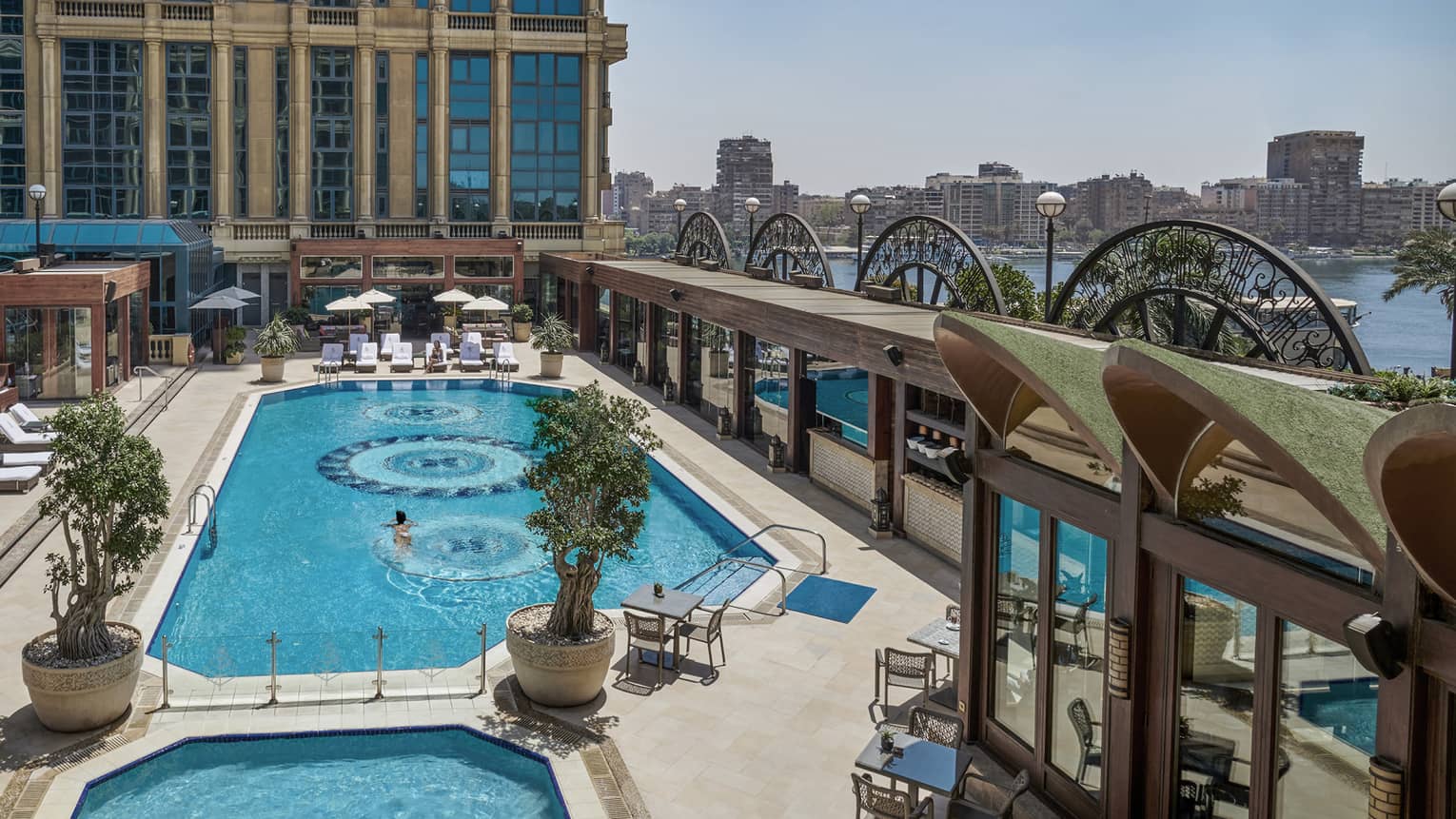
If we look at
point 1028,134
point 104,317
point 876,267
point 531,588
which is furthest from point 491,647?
point 1028,134

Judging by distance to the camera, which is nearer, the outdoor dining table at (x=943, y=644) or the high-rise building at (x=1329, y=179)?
the outdoor dining table at (x=943, y=644)

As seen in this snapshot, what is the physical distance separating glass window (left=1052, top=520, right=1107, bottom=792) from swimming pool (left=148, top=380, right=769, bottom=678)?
620 cm

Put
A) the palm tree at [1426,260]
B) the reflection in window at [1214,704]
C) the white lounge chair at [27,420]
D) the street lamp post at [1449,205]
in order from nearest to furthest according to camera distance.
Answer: the reflection in window at [1214,704]
the street lamp post at [1449,205]
the white lounge chair at [27,420]
the palm tree at [1426,260]

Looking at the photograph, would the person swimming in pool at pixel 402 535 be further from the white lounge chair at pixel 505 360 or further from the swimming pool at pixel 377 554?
the white lounge chair at pixel 505 360

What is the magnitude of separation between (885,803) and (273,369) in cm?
2866

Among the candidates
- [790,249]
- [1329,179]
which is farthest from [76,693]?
[1329,179]

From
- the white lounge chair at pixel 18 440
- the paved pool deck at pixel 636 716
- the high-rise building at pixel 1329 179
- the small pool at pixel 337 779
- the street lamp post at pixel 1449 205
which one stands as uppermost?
the high-rise building at pixel 1329 179

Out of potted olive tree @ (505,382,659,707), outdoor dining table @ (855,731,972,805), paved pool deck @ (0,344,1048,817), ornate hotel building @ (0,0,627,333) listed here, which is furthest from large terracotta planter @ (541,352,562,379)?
outdoor dining table @ (855,731,972,805)

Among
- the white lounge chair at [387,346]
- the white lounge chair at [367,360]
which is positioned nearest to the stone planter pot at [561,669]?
the white lounge chair at [367,360]

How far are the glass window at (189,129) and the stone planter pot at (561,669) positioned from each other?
4272 centimetres

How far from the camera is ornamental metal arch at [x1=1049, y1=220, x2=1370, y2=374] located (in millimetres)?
12508

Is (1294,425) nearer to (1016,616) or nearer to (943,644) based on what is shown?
(1016,616)

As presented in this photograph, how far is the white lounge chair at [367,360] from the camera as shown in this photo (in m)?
36.4

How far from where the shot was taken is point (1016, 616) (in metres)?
9.62
